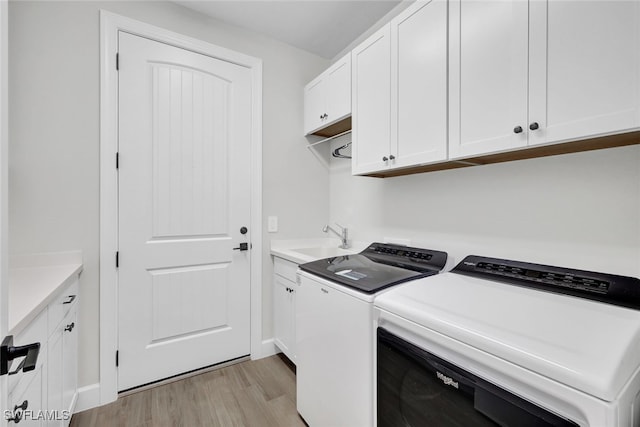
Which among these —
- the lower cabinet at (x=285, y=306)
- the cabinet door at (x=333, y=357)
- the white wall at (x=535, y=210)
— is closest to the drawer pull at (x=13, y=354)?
the cabinet door at (x=333, y=357)

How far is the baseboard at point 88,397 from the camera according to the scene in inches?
65.1

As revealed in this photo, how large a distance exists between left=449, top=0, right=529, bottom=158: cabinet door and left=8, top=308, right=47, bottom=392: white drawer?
174 centimetres

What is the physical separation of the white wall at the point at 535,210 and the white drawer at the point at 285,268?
78cm

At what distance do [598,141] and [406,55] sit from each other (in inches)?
37.7

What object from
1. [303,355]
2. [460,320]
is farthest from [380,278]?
[303,355]

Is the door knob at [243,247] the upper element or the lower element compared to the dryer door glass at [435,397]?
upper

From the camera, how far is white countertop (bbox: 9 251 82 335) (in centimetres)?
87

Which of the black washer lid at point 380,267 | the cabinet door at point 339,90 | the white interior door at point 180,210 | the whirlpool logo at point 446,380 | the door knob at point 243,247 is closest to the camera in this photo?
the whirlpool logo at point 446,380

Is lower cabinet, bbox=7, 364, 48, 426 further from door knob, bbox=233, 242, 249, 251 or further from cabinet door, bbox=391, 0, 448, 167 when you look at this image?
cabinet door, bbox=391, 0, 448, 167

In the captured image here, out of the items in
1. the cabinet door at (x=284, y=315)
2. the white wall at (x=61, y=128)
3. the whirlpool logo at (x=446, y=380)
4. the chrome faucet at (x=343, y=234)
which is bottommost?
the cabinet door at (x=284, y=315)

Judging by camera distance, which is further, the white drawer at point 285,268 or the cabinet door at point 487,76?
the white drawer at point 285,268

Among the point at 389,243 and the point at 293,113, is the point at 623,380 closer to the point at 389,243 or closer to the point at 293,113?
the point at 389,243

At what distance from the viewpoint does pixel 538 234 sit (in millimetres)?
1257

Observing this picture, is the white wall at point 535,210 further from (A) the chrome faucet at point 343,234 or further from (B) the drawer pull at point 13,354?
(B) the drawer pull at point 13,354
